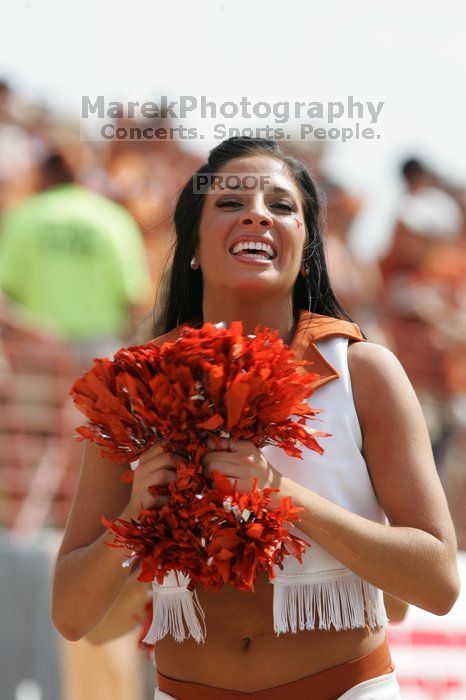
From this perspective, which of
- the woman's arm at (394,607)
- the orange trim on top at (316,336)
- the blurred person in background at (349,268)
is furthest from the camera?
the blurred person in background at (349,268)

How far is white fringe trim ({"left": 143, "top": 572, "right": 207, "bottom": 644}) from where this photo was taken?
8.07 ft

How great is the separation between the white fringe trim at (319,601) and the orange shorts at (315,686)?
0.08 meters

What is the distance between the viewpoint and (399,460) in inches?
96.3

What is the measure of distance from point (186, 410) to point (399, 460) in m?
0.48

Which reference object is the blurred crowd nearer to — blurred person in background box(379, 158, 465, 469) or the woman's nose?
blurred person in background box(379, 158, 465, 469)

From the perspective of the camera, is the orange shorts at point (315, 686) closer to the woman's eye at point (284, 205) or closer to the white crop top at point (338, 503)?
the white crop top at point (338, 503)

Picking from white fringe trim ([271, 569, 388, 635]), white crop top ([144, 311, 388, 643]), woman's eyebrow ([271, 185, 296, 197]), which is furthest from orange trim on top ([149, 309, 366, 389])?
white fringe trim ([271, 569, 388, 635])

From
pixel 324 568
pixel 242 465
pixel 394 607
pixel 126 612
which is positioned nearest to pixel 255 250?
pixel 242 465

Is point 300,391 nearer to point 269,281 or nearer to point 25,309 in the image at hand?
point 269,281

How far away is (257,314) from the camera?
2676mm

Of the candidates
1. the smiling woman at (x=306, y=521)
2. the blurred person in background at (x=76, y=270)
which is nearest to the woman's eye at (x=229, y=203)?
the smiling woman at (x=306, y=521)

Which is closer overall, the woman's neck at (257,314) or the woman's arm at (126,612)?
the woman's neck at (257,314)

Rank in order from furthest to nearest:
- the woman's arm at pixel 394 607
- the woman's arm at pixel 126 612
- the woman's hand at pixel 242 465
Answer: the woman's arm at pixel 126 612, the woman's arm at pixel 394 607, the woman's hand at pixel 242 465

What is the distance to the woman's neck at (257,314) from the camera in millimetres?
2672
